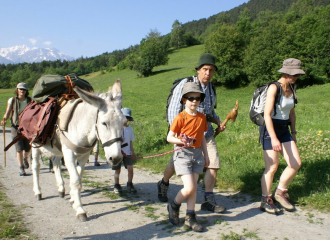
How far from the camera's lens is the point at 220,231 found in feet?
12.3

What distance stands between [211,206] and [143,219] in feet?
3.55

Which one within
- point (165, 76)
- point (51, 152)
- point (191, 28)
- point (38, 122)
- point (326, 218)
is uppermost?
point (191, 28)

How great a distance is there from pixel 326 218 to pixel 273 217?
0.70 metres

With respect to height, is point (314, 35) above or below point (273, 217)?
above

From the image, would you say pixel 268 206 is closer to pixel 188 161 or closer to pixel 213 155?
pixel 213 155

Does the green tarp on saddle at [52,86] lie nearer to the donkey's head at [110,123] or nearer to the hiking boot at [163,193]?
the donkey's head at [110,123]

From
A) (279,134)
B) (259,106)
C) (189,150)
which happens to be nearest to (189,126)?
(189,150)

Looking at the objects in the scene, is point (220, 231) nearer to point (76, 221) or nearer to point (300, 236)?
point (300, 236)

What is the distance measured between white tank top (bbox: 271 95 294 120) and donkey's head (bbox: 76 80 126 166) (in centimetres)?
236

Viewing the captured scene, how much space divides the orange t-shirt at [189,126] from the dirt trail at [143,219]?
4.02 ft

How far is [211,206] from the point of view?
4480 mm

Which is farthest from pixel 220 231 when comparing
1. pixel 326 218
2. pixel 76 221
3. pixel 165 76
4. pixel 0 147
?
pixel 165 76

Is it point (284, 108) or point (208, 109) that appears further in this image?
point (208, 109)

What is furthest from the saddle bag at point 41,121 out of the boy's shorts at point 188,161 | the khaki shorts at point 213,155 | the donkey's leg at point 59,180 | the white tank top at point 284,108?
the white tank top at point 284,108
